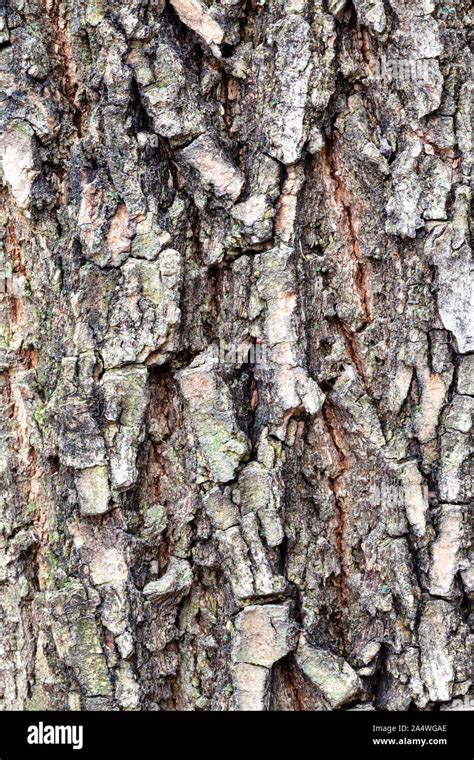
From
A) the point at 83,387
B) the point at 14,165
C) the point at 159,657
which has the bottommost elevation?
the point at 159,657

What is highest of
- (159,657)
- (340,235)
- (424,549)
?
(340,235)

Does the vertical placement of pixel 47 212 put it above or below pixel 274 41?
below

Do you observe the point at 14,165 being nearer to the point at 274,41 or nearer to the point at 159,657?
the point at 274,41

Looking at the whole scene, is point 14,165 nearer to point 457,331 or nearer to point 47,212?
point 47,212

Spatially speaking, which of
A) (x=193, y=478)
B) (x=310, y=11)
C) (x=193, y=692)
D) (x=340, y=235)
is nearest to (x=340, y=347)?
(x=340, y=235)
